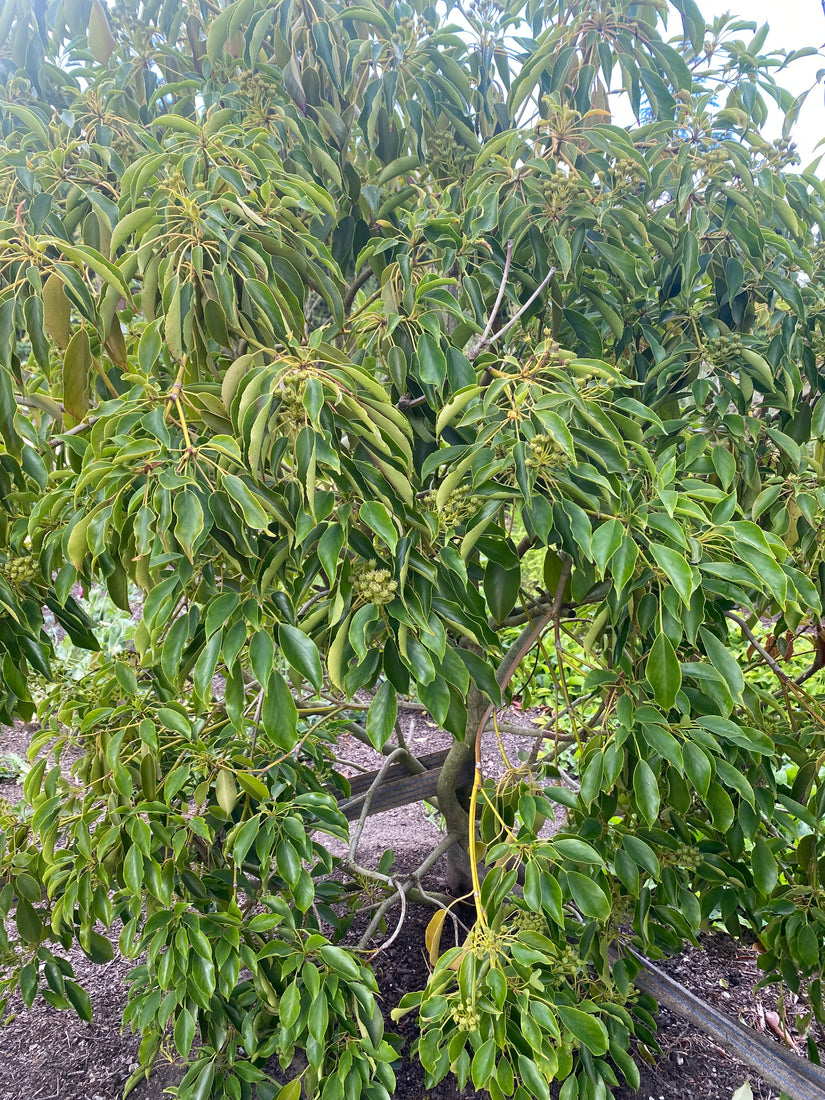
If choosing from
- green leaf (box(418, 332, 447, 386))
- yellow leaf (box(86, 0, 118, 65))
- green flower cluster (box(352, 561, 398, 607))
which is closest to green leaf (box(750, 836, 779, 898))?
green flower cluster (box(352, 561, 398, 607))

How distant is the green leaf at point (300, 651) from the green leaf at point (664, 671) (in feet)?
1.55

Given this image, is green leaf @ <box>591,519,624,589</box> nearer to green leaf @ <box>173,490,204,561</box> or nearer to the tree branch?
green leaf @ <box>173,490,204,561</box>

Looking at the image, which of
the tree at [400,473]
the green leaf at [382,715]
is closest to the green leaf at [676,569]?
the tree at [400,473]

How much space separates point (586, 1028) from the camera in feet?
3.85

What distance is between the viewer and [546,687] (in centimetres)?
432

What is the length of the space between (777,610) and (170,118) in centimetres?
138

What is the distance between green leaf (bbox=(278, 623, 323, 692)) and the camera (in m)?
0.96

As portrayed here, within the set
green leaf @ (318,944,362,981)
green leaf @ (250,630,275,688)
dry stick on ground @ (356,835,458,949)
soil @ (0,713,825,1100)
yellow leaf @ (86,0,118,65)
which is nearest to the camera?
green leaf @ (250,630,275,688)

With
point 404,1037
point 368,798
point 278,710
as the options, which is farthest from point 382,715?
point 404,1037

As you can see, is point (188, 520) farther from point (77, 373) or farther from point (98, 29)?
point (98, 29)

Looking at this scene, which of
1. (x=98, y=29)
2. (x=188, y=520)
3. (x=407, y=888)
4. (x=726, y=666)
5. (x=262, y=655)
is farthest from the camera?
→ (x=407, y=888)

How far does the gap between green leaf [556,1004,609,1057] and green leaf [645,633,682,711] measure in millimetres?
525

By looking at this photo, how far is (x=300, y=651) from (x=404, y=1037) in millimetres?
1545

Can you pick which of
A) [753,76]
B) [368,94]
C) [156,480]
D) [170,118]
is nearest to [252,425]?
[156,480]
